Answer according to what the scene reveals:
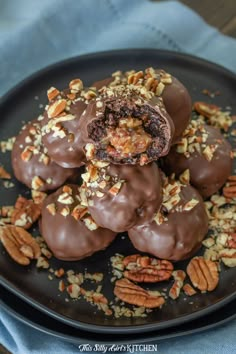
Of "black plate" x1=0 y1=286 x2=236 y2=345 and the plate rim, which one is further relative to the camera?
the plate rim

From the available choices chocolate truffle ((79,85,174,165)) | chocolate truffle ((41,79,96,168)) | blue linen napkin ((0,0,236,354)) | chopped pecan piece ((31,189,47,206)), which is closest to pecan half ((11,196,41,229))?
chopped pecan piece ((31,189,47,206))

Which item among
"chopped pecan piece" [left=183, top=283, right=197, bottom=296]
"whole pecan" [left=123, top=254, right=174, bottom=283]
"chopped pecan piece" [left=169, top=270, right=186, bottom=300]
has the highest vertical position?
"whole pecan" [left=123, top=254, right=174, bottom=283]

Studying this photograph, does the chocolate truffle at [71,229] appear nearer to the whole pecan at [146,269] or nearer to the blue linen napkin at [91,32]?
the whole pecan at [146,269]

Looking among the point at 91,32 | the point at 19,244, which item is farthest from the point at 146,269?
the point at 91,32

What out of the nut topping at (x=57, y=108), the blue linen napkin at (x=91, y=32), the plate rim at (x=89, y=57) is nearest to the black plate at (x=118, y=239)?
the plate rim at (x=89, y=57)

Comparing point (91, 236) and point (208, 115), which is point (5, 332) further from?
point (208, 115)

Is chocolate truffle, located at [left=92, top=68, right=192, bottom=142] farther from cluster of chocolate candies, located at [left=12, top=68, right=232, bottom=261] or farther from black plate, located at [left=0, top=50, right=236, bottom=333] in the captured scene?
black plate, located at [left=0, top=50, right=236, bottom=333]
